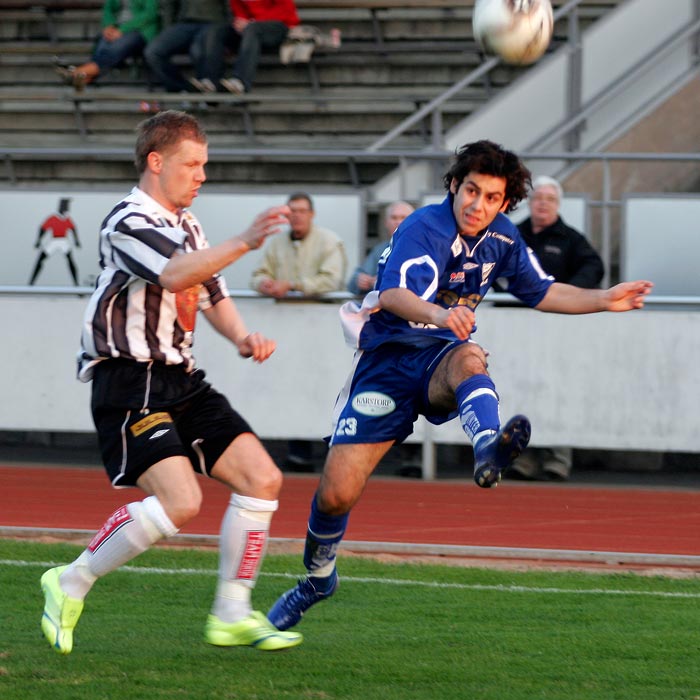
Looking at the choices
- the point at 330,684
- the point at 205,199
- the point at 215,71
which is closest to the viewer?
the point at 330,684

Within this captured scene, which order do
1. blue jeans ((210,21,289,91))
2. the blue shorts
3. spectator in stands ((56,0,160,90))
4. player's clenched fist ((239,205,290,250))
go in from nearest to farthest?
player's clenched fist ((239,205,290,250)) < the blue shorts < blue jeans ((210,21,289,91)) < spectator in stands ((56,0,160,90))

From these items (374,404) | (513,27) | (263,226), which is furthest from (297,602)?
(513,27)

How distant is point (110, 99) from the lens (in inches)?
611

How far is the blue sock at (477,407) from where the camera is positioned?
4.92 meters

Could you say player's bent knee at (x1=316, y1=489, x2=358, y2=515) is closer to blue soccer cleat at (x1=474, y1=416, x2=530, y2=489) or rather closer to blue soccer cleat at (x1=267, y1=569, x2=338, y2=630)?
blue soccer cleat at (x1=267, y1=569, x2=338, y2=630)

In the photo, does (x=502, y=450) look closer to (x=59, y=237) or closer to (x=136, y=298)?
(x=136, y=298)

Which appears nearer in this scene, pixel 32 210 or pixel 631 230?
pixel 631 230

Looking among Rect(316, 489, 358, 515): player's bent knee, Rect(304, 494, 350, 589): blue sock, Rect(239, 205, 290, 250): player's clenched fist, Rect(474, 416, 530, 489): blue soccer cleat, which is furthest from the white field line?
Rect(239, 205, 290, 250): player's clenched fist

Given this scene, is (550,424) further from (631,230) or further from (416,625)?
(416,625)

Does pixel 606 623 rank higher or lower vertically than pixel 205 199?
lower

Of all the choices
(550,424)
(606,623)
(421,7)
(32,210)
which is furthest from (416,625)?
(421,7)

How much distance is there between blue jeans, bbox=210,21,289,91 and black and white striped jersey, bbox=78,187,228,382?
10.2 m

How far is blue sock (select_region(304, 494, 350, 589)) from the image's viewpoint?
18.2ft

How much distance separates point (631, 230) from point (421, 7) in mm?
6217
